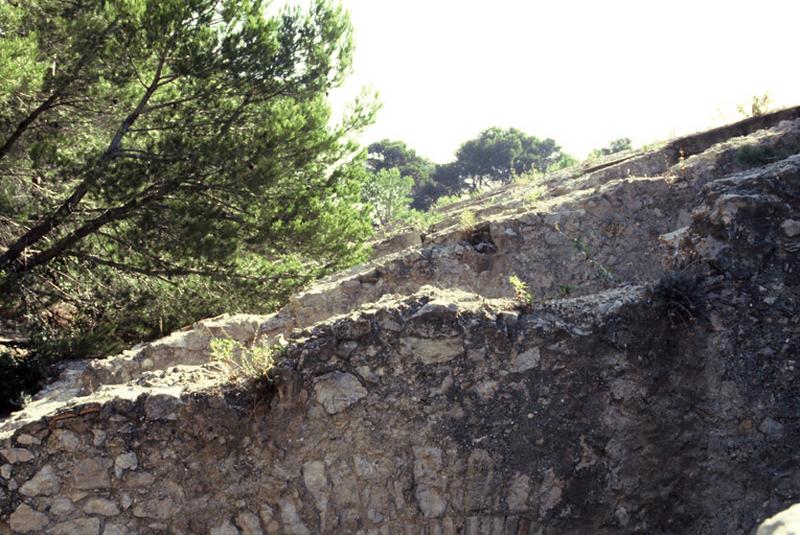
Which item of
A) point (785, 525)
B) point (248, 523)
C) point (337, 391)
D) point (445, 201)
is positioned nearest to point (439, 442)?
point (337, 391)

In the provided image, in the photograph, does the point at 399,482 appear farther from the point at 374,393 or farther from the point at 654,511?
the point at 654,511

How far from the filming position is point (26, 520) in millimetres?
3811

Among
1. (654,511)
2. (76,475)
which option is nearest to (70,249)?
(76,475)

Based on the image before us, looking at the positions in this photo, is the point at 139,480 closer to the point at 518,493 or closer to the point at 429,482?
the point at 429,482

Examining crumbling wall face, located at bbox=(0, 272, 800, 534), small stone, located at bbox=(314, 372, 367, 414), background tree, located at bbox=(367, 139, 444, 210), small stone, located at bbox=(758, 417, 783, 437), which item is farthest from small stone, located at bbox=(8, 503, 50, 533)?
background tree, located at bbox=(367, 139, 444, 210)

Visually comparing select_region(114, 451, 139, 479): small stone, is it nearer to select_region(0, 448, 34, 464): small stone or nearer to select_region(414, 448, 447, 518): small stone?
select_region(0, 448, 34, 464): small stone

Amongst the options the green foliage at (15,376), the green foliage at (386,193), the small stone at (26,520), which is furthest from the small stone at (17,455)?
the green foliage at (386,193)

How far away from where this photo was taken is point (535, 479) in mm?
3814

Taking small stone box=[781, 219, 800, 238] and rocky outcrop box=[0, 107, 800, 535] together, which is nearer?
rocky outcrop box=[0, 107, 800, 535]

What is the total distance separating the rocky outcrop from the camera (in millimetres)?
3826

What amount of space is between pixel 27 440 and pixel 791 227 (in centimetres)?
418

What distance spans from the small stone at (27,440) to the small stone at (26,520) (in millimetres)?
297

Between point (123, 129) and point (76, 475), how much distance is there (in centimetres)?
641

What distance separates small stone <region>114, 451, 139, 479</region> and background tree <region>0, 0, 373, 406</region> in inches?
230
